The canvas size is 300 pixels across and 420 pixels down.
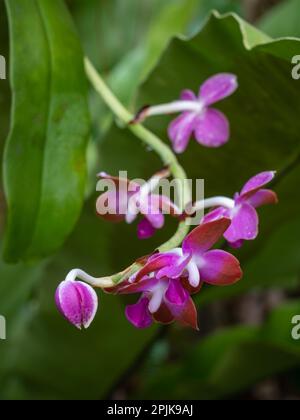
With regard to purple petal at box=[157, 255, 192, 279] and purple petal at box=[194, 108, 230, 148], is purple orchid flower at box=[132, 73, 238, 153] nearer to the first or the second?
purple petal at box=[194, 108, 230, 148]

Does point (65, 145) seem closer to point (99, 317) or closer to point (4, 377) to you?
point (99, 317)

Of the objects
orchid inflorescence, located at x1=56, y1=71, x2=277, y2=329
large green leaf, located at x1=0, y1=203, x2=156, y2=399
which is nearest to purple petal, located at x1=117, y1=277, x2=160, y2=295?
orchid inflorescence, located at x1=56, y1=71, x2=277, y2=329

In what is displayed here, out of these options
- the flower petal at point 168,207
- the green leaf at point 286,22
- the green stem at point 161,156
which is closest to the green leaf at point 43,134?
the green stem at point 161,156

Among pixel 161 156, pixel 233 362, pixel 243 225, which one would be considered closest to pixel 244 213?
pixel 243 225

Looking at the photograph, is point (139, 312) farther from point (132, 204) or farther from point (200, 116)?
point (200, 116)
